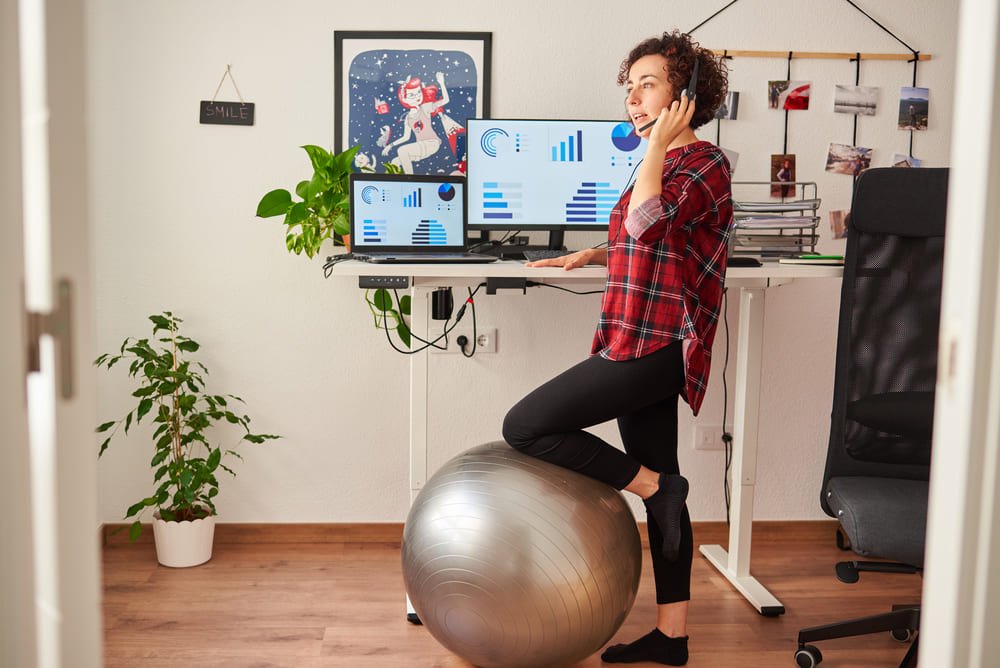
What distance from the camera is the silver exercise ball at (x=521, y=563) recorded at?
1.70m

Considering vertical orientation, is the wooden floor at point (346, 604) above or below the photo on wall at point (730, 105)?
below

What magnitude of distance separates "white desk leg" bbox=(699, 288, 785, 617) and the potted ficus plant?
146 cm

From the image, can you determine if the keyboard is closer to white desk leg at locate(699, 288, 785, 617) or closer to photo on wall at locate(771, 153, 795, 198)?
white desk leg at locate(699, 288, 785, 617)

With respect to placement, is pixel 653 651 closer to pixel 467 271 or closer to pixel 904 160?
pixel 467 271

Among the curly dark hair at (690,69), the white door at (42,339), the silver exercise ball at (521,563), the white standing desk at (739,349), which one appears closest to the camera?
the white door at (42,339)

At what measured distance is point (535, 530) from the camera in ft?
5.62

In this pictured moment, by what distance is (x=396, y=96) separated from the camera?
268 cm

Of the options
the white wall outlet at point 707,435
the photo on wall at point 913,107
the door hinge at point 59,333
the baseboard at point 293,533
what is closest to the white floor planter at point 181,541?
the baseboard at point 293,533

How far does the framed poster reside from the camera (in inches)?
105

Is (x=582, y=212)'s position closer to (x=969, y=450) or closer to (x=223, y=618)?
(x=223, y=618)

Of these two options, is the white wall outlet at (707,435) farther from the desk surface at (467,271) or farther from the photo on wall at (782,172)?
the desk surface at (467,271)

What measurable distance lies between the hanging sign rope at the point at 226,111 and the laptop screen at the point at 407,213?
0.60m

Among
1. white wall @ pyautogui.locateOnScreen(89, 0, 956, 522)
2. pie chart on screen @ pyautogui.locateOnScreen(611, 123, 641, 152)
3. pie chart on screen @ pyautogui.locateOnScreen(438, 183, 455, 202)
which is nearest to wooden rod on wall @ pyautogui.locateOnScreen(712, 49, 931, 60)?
white wall @ pyautogui.locateOnScreen(89, 0, 956, 522)

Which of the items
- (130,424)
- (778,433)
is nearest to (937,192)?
(778,433)
